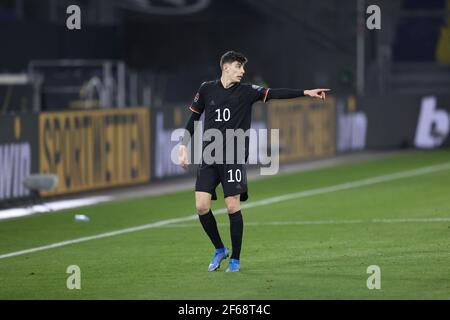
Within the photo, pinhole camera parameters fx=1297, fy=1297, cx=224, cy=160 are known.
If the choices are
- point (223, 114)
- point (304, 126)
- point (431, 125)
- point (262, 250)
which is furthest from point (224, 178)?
point (431, 125)

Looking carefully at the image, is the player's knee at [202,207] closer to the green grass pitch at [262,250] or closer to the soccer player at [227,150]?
the soccer player at [227,150]

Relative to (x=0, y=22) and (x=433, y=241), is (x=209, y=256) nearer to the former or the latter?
(x=433, y=241)

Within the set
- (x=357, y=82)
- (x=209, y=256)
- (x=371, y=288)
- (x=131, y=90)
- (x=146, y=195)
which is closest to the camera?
(x=371, y=288)

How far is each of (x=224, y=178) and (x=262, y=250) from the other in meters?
2.01

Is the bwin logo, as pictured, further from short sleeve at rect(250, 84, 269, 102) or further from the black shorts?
the black shorts

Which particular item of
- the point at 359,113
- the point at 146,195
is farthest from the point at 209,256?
the point at 359,113

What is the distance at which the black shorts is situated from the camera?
41.1 ft

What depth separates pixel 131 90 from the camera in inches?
1283

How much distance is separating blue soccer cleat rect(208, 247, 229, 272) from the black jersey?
0.93 meters

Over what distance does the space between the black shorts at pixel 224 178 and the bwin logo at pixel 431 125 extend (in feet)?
72.9

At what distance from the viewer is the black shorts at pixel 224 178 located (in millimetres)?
12539

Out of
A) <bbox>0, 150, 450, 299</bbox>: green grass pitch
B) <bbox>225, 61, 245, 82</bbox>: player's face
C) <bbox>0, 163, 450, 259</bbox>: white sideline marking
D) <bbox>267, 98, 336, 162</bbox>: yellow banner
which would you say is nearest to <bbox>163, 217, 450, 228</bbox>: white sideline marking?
<bbox>0, 150, 450, 299</bbox>: green grass pitch

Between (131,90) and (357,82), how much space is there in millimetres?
7065

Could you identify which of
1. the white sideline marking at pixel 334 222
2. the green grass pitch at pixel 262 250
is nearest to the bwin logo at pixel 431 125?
the green grass pitch at pixel 262 250
